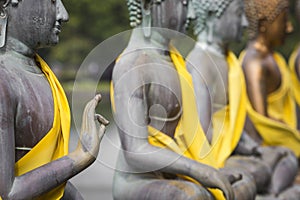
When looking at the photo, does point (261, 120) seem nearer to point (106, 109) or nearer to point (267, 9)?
point (267, 9)

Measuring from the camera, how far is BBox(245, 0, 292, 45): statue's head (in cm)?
664

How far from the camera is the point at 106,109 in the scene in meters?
4.91

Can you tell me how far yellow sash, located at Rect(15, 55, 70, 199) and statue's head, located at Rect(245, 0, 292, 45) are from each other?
3232 millimetres

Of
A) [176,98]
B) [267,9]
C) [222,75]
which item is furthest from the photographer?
[267,9]

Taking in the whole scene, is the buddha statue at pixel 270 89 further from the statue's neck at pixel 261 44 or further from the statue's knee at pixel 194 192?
the statue's knee at pixel 194 192

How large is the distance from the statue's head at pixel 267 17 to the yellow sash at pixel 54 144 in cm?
323

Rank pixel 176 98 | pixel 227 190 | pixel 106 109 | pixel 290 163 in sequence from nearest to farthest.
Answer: pixel 227 190, pixel 176 98, pixel 106 109, pixel 290 163

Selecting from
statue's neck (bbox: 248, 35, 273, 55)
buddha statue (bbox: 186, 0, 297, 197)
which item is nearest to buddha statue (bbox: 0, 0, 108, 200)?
buddha statue (bbox: 186, 0, 297, 197)

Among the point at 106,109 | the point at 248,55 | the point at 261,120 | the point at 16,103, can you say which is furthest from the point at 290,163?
the point at 16,103

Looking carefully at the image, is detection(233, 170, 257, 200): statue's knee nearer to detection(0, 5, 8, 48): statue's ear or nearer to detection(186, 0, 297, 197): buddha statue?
detection(186, 0, 297, 197): buddha statue

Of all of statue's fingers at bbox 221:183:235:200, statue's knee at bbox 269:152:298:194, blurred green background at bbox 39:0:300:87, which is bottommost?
blurred green background at bbox 39:0:300:87

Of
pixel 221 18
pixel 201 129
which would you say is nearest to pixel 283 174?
pixel 221 18

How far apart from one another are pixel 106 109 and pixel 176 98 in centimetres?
54

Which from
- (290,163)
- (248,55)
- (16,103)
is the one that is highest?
(16,103)
